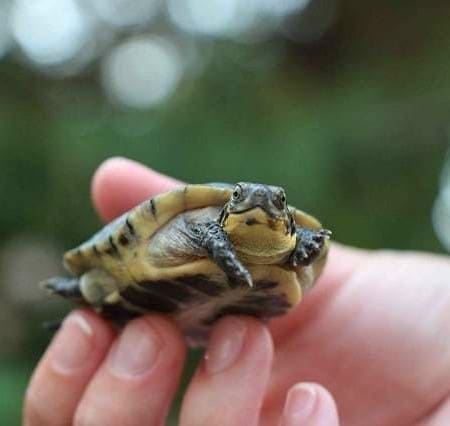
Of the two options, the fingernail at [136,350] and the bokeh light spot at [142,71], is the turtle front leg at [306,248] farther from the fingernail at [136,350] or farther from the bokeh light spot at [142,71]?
the bokeh light spot at [142,71]

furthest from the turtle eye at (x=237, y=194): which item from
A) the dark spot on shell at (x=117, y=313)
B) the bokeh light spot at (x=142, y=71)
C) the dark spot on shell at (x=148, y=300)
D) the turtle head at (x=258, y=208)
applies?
the bokeh light spot at (x=142, y=71)

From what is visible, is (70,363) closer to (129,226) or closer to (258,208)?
(129,226)

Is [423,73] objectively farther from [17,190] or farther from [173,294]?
Result: [173,294]

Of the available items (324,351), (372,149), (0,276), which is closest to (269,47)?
(372,149)

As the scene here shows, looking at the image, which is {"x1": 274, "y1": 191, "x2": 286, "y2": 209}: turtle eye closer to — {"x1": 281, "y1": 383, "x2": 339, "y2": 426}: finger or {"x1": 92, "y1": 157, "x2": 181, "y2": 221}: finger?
{"x1": 281, "y1": 383, "x2": 339, "y2": 426}: finger

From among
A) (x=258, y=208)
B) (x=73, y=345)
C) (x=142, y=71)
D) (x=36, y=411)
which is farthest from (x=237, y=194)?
(x=142, y=71)

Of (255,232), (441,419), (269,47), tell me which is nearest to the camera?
(255,232)
